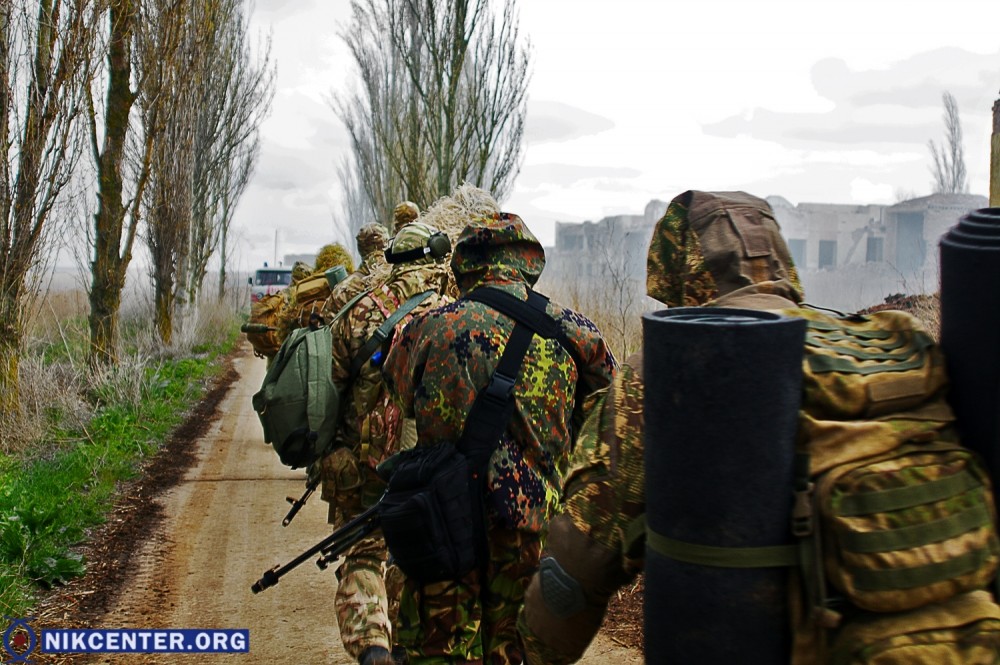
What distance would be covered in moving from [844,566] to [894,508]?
12 centimetres

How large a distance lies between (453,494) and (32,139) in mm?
6652

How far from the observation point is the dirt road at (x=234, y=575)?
4.55 meters

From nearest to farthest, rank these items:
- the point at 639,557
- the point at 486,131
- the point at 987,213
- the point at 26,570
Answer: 1. the point at 987,213
2. the point at 639,557
3. the point at 26,570
4. the point at 486,131

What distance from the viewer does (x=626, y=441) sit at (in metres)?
1.83

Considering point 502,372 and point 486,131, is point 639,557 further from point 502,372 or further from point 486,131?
point 486,131

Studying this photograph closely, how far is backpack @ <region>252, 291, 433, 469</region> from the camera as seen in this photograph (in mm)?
4457

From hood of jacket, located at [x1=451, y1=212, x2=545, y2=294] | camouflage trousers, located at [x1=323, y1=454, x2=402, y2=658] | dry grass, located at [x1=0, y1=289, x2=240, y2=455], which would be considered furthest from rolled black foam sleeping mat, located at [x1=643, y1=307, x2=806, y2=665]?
dry grass, located at [x1=0, y1=289, x2=240, y2=455]

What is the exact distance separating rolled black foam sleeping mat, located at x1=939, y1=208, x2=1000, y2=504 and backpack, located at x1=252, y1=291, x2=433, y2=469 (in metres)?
3.01

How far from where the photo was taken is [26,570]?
17.0 ft

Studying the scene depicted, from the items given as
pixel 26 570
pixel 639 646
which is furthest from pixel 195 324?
pixel 639 646

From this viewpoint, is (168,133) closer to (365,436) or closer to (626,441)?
(365,436)

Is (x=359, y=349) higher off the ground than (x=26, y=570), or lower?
higher

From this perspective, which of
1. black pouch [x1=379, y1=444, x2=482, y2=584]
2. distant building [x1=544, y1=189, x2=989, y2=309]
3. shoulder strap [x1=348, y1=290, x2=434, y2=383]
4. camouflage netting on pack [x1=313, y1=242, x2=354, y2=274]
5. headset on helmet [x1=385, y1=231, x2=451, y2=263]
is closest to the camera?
black pouch [x1=379, y1=444, x2=482, y2=584]

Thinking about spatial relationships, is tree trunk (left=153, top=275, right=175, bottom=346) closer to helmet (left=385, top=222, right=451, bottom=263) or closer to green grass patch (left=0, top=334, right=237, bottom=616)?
green grass patch (left=0, top=334, right=237, bottom=616)
